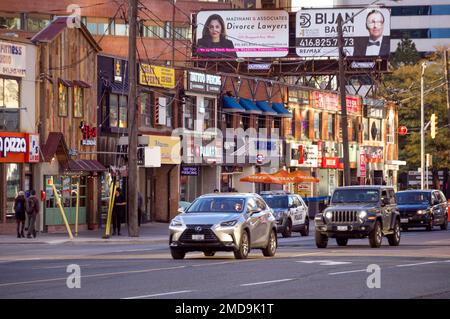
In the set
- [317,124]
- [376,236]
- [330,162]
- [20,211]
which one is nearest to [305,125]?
[317,124]

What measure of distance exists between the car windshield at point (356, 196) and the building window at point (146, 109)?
21.7 metres

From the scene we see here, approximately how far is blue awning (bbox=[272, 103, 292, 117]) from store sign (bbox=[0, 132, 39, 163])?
27425 millimetres

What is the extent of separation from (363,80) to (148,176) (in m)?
44.6

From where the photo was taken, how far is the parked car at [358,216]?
3691 cm

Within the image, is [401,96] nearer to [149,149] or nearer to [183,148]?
[183,148]

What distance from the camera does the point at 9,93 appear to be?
1884 inches

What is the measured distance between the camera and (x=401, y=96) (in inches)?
4220

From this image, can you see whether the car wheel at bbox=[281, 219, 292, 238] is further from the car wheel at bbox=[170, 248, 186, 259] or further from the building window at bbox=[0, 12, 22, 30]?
the building window at bbox=[0, 12, 22, 30]

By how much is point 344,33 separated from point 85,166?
3579 centimetres

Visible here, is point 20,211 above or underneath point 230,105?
underneath

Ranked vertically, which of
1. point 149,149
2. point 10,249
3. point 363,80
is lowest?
point 10,249

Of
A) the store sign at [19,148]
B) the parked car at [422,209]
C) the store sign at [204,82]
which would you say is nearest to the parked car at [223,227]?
the store sign at [19,148]

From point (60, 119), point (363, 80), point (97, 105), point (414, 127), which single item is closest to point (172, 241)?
point (60, 119)

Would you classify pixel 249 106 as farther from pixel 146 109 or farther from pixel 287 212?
pixel 287 212
